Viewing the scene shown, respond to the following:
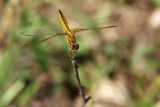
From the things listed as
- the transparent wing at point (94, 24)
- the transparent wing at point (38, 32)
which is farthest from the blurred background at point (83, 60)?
the transparent wing at point (38, 32)

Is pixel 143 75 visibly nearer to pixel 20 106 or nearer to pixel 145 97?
pixel 145 97

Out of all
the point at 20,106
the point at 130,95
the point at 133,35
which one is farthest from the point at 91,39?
the point at 20,106

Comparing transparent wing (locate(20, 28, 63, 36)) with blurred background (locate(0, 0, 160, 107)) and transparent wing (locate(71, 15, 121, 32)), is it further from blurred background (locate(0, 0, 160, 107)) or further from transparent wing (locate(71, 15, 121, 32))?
blurred background (locate(0, 0, 160, 107))

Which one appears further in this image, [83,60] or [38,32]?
[83,60]

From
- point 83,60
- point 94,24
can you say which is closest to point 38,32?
point 94,24

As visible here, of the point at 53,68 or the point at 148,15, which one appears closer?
the point at 53,68

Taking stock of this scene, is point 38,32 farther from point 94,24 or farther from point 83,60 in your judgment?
point 83,60

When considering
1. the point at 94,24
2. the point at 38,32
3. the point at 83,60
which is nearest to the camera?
the point at 38,32

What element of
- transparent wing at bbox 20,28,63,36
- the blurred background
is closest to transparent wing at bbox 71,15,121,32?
→ transparent wing at bbox 20,28,63,36
